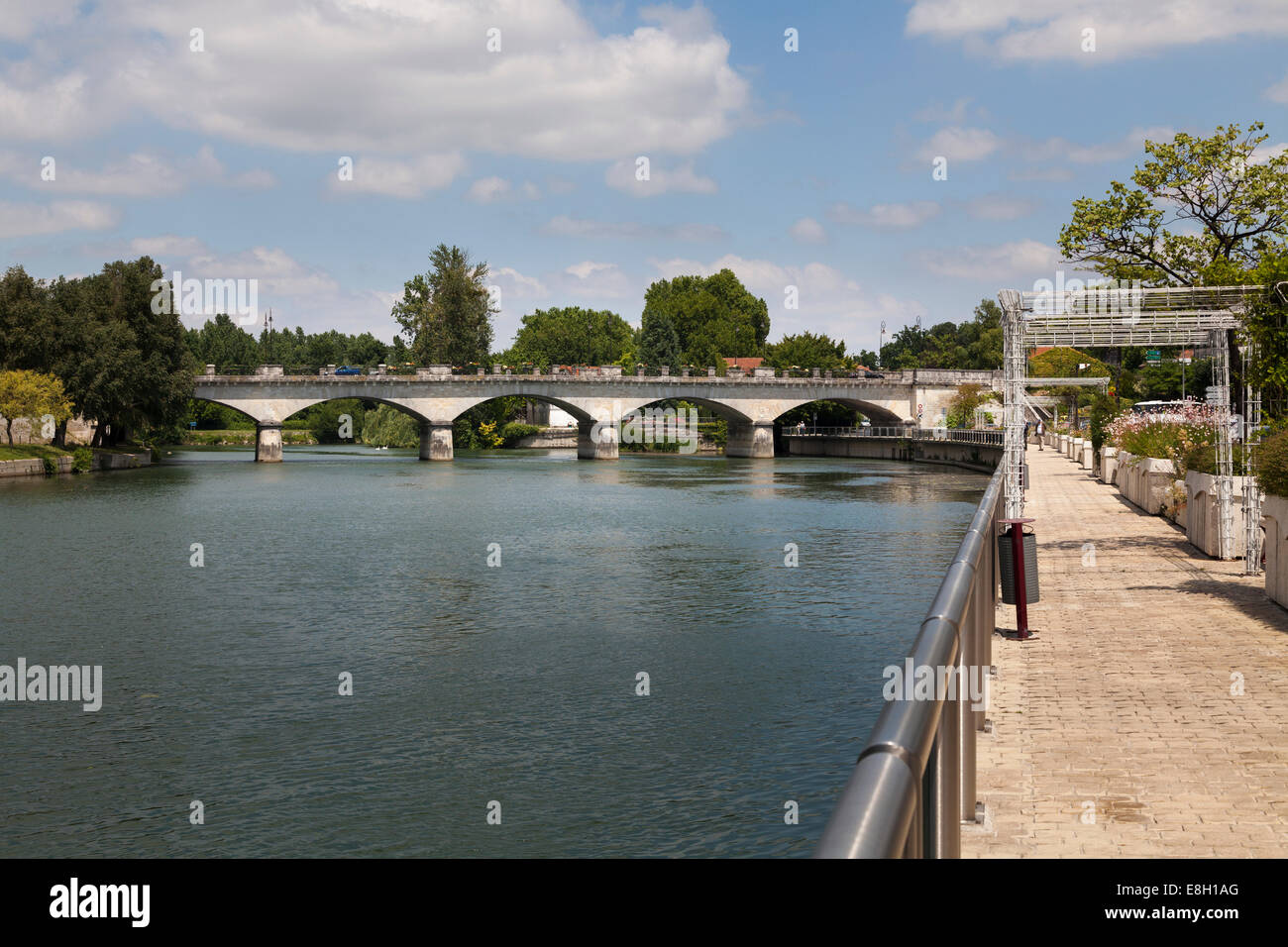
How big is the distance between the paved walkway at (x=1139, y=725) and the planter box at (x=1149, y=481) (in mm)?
11392

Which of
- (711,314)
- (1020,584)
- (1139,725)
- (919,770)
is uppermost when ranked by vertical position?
(711,314)

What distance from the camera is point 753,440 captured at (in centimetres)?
10781

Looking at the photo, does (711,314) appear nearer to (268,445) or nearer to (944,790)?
(268,445)

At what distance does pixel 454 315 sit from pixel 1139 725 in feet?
373

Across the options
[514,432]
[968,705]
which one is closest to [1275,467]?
[968,705]

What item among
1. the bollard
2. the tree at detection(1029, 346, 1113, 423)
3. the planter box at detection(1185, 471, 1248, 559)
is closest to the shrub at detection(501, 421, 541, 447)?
the tree at detection(1029, 346, 1113, 423)

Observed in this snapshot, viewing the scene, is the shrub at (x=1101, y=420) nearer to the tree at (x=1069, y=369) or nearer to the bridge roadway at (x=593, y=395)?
the tree at (x=1069, y=369)

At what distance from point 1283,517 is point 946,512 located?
33.2 meters

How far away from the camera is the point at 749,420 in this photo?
10788 cm

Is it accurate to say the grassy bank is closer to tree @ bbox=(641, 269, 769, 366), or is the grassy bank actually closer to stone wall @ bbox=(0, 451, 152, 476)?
stone wall @ bbox=(0, 451, 152, 476)

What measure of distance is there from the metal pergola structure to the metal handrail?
13.8m

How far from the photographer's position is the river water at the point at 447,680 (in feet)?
39.7

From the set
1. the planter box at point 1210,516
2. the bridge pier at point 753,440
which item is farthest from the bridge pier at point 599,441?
the planter box at point 1210,516
